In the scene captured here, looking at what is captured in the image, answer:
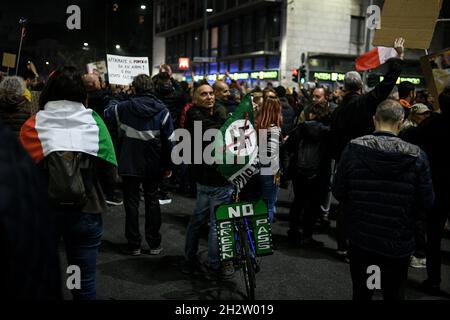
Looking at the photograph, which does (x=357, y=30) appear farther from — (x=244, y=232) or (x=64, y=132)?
(x=64, y=132)

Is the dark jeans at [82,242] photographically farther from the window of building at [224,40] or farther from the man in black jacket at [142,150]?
the window of building at [224,40]

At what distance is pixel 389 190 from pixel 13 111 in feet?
14.6

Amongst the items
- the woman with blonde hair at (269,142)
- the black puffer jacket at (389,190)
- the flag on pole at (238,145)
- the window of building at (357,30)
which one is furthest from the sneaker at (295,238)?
the window of building at (357,30)

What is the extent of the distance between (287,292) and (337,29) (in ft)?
99.2

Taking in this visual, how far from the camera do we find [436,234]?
515 centimetres

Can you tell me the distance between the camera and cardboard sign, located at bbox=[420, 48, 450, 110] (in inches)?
223

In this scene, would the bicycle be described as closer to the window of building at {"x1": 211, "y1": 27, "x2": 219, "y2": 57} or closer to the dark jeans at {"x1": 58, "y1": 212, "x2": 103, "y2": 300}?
the dark jeans at {"x1": 58, "y1": 212, "x2": 103, "y2": 300}

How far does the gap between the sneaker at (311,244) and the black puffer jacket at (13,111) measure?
392 centimetres

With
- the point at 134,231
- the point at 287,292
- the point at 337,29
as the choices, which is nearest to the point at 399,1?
the point at 287,292

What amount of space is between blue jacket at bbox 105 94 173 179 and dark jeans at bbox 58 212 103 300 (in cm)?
249

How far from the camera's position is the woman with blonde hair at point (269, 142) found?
6.22 meters

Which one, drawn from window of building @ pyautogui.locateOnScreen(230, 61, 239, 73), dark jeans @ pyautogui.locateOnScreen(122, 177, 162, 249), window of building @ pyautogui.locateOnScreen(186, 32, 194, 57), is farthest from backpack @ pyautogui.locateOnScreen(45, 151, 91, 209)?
window of building @ pyautogui.locateOnScreen(186, 32, 194, 57)

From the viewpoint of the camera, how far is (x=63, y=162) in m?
3.22

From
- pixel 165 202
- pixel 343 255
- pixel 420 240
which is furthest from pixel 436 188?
pixel 165 202
